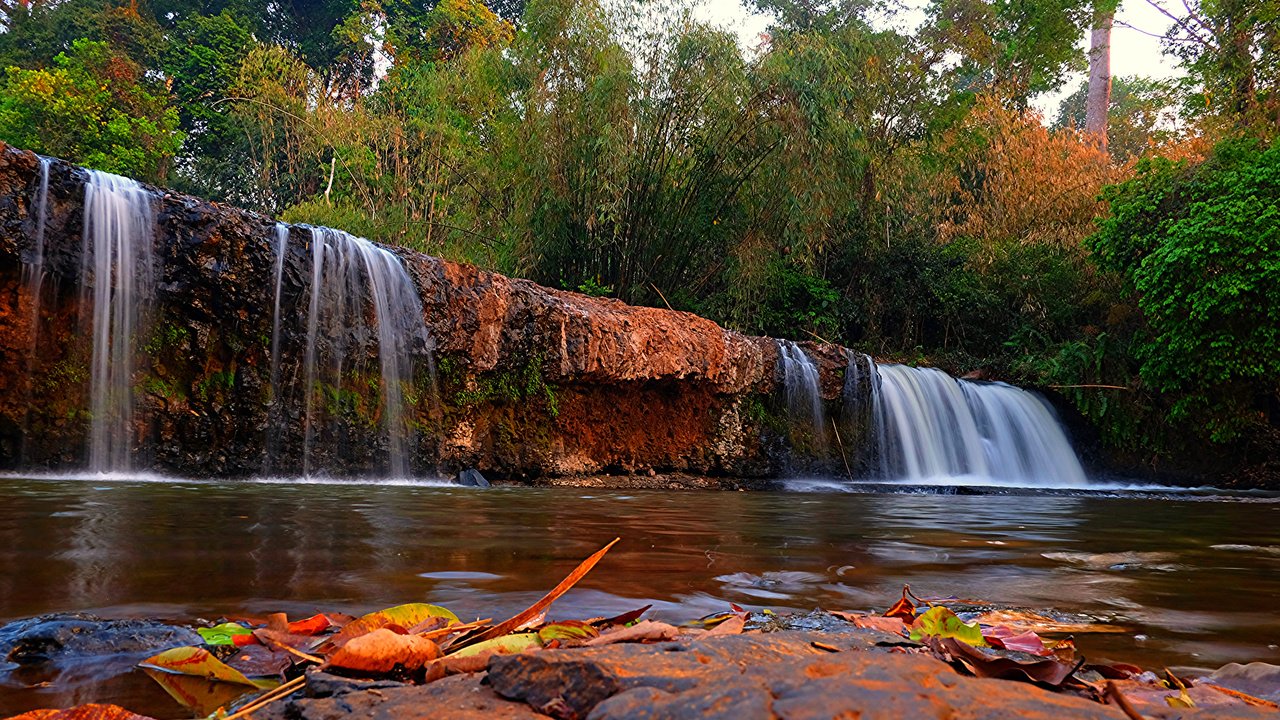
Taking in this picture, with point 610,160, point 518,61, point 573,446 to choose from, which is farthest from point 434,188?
point 573,446

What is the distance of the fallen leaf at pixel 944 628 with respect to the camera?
1356 millimetres

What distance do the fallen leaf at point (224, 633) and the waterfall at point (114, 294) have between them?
6945mm

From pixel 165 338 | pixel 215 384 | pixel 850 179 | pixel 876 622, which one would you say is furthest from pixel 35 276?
pixel 850 179

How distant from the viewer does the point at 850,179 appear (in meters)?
13.9

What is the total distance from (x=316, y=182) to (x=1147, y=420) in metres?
20.3

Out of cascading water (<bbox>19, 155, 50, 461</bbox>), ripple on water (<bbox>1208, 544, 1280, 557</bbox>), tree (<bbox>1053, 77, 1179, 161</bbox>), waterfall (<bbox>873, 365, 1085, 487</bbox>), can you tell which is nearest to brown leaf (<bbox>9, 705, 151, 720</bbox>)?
ripple on water (<bbox>1208, 544, 1280, 557</bbox>)

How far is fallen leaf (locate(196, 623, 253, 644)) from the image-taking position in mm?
1390

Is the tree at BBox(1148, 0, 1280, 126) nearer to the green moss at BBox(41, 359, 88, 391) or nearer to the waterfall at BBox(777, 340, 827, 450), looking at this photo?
the waterfall at BBox(777, 340, 827, 450)

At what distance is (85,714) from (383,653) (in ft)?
1.09

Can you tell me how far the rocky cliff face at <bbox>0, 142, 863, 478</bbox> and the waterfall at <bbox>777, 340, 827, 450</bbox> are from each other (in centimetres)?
27

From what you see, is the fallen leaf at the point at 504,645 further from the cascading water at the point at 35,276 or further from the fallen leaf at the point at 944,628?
the cascading water at the point at 35,276

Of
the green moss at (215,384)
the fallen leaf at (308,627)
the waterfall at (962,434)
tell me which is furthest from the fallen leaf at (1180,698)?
the waterfall at (962,434)

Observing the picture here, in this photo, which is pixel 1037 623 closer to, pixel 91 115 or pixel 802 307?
pixel 802 307

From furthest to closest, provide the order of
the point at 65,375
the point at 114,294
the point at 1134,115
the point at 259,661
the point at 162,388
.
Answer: the point at 1134,115 → the point at 162,388 → the point at 114,294 → the point at 65,375 → the point at 259,661
